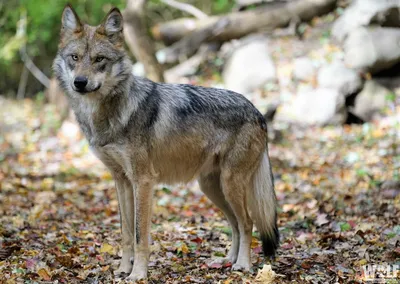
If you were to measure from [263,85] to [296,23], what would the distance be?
2.49 metres

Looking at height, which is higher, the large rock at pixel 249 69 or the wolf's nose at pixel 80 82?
the large rock at pixel 249 69

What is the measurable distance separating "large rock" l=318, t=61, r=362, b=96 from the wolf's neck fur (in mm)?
7462

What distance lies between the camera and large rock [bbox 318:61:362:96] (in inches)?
A: 437

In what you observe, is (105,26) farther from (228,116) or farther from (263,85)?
(263,85)

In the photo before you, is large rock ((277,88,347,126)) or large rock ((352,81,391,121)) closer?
large rock ((277,88,347,126))

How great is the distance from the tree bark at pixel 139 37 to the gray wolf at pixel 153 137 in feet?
18.7

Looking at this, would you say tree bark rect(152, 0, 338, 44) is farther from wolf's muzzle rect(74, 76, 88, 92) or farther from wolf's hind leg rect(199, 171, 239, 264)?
wolf's muzzle rect(74, 76, 88, 92)

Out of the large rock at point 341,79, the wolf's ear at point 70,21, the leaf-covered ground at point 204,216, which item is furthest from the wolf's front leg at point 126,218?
the large rock at point 341,79

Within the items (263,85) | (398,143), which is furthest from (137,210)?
(263,85)

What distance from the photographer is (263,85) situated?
39.0 feet

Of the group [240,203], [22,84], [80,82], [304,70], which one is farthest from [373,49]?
[22,84]

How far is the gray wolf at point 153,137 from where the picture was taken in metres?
4.43

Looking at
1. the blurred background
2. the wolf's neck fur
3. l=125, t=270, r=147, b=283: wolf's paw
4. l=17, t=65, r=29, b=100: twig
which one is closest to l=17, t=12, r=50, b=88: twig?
the blurred background

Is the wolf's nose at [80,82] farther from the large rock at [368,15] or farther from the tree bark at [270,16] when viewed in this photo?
the tree bark at [270,16]
